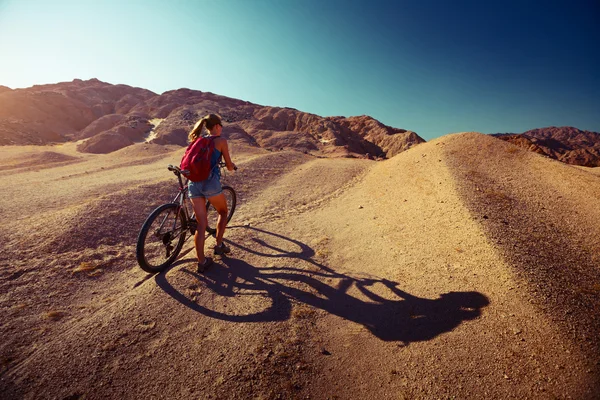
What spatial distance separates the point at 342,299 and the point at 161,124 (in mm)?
44389

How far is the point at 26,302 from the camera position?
3.50 meters

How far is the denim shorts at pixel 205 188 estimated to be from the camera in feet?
13.3

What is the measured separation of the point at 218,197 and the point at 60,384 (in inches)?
107

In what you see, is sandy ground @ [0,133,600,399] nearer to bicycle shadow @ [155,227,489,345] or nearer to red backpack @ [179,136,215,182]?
bicycle shadow @ [155,227,489,345]

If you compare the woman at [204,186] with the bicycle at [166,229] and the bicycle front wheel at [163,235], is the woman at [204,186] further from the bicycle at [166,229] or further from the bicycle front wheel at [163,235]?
the bicycle front wheel at [163,235]

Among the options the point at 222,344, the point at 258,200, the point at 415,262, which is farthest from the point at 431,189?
the point at 222,344

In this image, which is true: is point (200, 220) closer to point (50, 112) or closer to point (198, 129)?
point (198, 129)

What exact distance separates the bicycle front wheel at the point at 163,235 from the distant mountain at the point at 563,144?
813 inches

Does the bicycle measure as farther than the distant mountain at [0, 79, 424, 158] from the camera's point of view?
No

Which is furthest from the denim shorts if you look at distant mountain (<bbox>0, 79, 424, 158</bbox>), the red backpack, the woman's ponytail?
distant mountain (<bbox>0, 79, 424, 158</bbox>)

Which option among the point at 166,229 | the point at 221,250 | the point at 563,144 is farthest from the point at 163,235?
the point at 563,144

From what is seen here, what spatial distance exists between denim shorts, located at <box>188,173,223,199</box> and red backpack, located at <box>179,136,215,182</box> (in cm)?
11

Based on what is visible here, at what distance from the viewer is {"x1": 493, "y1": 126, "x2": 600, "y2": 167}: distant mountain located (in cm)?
4967

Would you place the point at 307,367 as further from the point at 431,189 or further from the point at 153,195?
the point at 153,195
